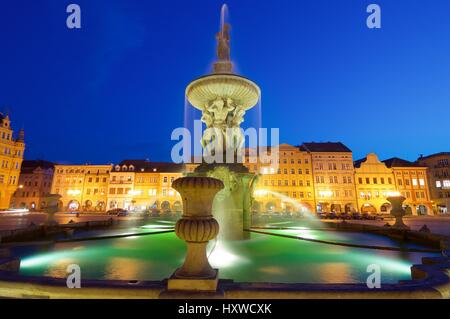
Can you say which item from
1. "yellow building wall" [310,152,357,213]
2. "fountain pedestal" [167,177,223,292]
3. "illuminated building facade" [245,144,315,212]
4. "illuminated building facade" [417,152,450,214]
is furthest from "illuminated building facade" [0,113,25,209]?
"illuminated building facade" [417,152,450,214]

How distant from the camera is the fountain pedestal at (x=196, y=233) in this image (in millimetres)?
3078

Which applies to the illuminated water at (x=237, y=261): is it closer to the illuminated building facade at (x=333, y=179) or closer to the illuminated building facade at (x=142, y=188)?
the illuminated building facade at (x=333, y=179)

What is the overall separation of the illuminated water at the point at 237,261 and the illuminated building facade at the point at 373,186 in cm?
4517

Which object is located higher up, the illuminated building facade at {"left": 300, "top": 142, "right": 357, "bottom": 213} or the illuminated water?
the illuminated building facade at {"left": 300, "top": 142, "right": 357, "bottom": 213}

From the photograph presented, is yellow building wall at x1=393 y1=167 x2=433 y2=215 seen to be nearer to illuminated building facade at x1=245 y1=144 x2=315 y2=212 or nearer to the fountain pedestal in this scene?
illuminated building facade at x1=245 y1=144 x2=315 y2=212

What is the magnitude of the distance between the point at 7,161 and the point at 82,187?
528 inches

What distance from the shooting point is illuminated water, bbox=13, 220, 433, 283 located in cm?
461

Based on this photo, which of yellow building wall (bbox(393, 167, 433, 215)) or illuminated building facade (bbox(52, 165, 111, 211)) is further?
illuminated building facade (bbox(52, 165, 111, 211))

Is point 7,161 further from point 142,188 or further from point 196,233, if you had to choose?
point 196,233

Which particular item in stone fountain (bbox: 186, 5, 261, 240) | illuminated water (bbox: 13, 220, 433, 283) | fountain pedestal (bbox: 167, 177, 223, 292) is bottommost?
illuminated water (bbox: 13, 220, 433, 283)

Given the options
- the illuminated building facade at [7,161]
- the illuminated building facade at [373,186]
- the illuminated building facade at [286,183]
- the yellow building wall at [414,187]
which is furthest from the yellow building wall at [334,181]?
→ the illuminated building facade at [7,161]

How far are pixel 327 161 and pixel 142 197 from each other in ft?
127

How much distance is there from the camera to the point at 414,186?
46938 mm
